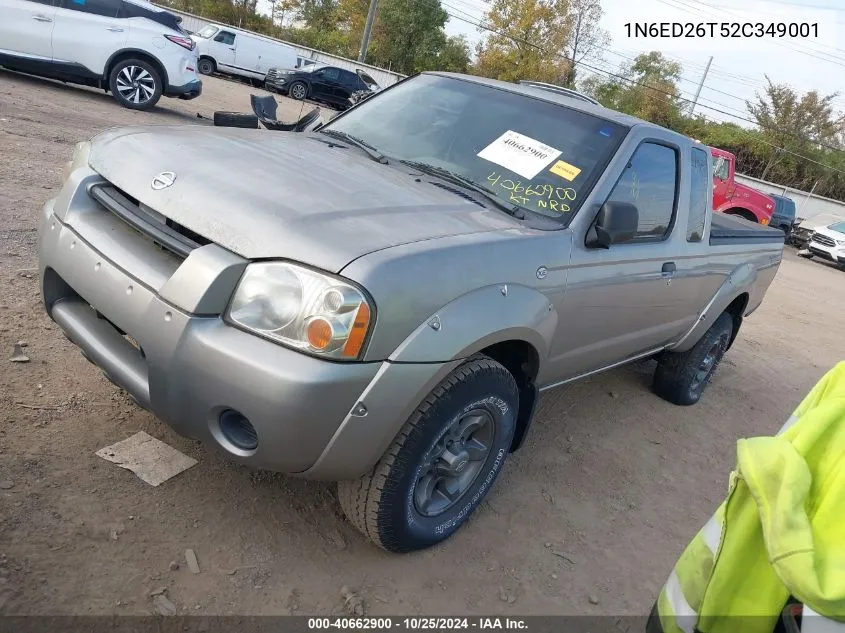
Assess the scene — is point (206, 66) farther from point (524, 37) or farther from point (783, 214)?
point (524, 37)

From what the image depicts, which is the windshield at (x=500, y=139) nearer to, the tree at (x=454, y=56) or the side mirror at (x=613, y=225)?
the side mirror at (x=613, y=225)

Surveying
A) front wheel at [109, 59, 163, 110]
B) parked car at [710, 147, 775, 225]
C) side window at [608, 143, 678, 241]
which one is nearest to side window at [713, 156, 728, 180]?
parked car at [710, 147, 775, 225]

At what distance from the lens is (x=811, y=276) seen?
50.7 feet

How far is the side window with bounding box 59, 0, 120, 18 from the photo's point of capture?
9.50 m

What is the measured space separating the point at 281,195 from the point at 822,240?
66.7 ft

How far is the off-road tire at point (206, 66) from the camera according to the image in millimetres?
Answer: 23188

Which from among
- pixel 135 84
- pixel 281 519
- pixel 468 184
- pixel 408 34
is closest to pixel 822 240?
pixel 135 84

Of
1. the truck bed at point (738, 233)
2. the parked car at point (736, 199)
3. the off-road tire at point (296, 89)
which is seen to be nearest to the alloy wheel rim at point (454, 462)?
the truck bed at point (738, 233)

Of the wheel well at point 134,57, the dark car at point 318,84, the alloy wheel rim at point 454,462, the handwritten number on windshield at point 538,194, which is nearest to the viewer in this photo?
the alloy wheel rim at point 454,462

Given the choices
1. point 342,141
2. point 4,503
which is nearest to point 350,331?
point 4,503

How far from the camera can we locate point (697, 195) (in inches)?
158

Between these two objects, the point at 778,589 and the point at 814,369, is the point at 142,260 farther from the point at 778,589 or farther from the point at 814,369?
the point at 814,369

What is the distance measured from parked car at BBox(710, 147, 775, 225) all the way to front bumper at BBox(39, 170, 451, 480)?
49.4 feet

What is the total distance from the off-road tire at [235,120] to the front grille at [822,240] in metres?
19.2
